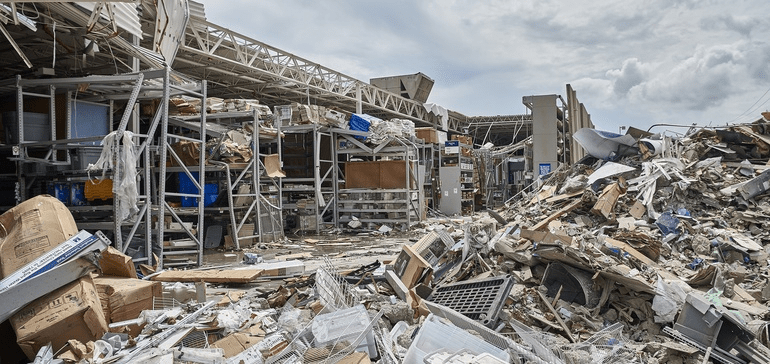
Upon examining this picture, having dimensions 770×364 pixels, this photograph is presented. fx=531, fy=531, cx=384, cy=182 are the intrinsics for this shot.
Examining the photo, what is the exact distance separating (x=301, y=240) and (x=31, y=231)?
913cm

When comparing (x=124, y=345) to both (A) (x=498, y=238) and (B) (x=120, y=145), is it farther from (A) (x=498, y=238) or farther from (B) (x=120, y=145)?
(A) (x=498, y=238)

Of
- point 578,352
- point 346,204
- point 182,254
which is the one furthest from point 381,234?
point 578,352

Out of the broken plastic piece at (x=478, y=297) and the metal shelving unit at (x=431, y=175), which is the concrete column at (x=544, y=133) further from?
the broken plastic piece at (x=478, y=297)

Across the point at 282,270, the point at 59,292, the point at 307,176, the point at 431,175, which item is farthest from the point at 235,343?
the point at 431,175

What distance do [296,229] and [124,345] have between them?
11.0m

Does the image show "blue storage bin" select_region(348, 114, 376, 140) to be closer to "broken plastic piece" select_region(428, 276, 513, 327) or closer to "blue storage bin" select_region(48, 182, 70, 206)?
"blue storage bin" select_region(48, 182, 70, 206)

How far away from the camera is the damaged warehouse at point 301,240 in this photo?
16.7 feet

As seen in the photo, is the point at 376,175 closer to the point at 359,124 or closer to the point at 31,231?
the point at 359,124

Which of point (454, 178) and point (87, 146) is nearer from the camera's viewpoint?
point (87, 146)

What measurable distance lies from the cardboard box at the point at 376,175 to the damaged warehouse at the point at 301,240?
70 millimetres

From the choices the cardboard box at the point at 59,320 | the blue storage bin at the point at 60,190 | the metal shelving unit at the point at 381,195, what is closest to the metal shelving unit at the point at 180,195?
the blue storage bin at the point at 60,190

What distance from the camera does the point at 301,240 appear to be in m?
14.6

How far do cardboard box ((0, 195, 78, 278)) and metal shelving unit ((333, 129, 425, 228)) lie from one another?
35.3ft

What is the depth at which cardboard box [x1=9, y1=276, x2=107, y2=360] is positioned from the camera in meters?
4.81
